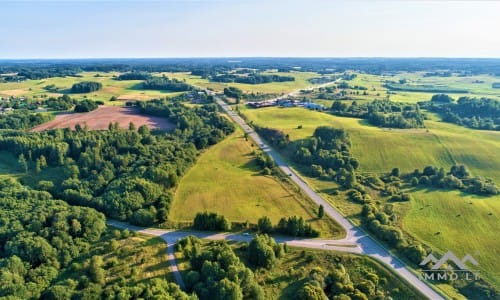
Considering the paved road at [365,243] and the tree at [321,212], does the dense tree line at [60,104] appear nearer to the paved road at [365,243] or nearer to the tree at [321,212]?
the paved road at [365,243]

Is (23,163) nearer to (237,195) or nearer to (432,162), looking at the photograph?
(237,195)

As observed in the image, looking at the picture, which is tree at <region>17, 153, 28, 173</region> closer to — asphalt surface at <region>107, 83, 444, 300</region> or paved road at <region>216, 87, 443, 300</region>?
asphalt surface at <region>107, 83, 444, 300</region>

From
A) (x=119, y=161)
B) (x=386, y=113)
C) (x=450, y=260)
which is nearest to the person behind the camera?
(x=450, y=260)

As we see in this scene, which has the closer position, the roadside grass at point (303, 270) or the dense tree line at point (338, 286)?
the dense tree line at point (338, 286)

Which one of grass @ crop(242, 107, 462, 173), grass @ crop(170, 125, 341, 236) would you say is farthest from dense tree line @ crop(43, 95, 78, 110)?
grass @ crop(242, 107, 462, 173)

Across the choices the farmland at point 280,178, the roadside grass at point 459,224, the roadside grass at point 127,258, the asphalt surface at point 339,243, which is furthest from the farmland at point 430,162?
the roadside grass at point 127,258

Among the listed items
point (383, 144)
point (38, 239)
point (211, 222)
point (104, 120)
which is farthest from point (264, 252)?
point (104, 120)

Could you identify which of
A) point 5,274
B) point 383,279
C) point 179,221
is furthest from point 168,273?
point 383,279
